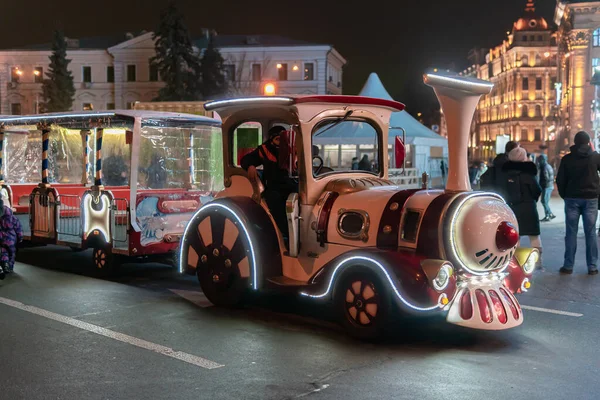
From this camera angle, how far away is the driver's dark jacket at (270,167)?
314 inches

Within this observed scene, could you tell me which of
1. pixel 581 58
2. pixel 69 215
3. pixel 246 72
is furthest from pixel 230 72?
pixel 69 215

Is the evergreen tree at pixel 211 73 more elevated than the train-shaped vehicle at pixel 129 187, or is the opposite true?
the evergreen tree at pixel 211 73

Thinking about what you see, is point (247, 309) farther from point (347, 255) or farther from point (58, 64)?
point (58, 64)

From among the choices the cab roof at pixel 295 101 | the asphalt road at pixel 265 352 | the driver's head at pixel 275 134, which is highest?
the cab roof at pixel 295 101

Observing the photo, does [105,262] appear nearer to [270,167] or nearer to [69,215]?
[69,215]

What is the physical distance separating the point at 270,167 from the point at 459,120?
2.34 meters

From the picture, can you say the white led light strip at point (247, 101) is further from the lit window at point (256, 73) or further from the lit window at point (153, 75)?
the lit window at point (153, 75)

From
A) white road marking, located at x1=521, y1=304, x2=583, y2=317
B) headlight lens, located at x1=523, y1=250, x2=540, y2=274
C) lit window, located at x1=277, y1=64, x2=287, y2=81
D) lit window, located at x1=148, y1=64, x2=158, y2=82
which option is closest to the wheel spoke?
headlight lens, located at x1=523, y1=250, x2=540, y2=274

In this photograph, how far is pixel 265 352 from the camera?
645 centimetres

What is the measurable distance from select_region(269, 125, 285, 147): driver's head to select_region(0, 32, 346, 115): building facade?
5256 cm

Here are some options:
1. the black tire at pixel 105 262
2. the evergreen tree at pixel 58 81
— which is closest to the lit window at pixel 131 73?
the evergreen tree at pixel 58 81

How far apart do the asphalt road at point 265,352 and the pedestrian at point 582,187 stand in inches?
57.0

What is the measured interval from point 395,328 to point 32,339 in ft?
11.9

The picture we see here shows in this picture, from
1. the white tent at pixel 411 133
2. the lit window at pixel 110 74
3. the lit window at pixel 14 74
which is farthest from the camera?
the lit window at pixel 14 74
